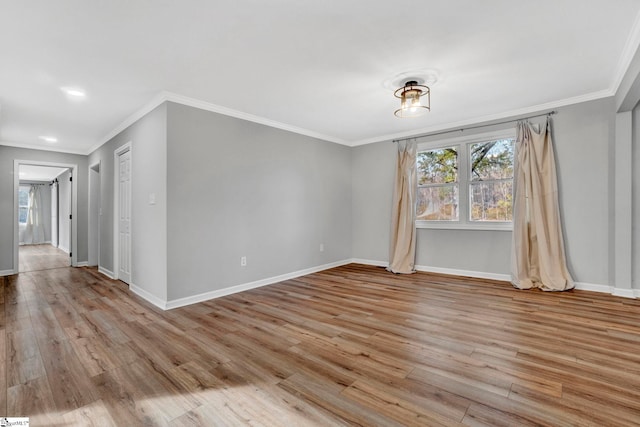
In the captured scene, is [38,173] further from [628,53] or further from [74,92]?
[628,53]

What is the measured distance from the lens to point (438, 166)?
5.12m

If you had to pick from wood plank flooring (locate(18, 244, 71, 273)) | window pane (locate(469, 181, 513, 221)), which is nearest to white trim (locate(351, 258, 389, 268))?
window pane (locate(469, 181, 513, 221))

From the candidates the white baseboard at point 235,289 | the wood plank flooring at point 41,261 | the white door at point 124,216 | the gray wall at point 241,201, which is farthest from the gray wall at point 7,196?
the gray wall at point 241,201

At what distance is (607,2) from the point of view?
6.63ft

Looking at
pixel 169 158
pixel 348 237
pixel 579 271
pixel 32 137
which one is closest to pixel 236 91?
pixel 169 158

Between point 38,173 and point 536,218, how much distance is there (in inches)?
481

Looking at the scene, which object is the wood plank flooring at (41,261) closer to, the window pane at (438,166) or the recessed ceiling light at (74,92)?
the recessed ceiling light at (74,92)

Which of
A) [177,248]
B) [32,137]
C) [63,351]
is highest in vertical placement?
[32,137]

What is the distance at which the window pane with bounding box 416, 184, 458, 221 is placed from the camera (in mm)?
4957

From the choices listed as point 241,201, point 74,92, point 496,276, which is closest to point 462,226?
point 496,276

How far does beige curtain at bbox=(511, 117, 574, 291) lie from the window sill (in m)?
0.22

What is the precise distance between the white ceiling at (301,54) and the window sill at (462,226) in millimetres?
1633

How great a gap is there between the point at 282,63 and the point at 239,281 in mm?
2770

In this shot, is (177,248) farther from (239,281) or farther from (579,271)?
(579,271)
